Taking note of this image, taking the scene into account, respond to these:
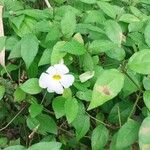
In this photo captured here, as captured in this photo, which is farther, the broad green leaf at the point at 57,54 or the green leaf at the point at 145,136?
the broad green leaf at the point at 57,54

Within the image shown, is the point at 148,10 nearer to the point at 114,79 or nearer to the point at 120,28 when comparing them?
the point at 120,28

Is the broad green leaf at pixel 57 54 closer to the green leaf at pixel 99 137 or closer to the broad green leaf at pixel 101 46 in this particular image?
the broad green leaf at pixel 101 46

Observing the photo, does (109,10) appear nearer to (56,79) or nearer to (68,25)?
(68,25)

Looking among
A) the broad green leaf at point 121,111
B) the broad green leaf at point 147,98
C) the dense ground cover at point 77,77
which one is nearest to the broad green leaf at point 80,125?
the dense ground cover at point 77,77

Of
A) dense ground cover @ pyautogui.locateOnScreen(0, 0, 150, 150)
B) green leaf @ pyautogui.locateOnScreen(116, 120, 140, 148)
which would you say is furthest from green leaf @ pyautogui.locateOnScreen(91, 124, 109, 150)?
green leaf @ pyautogui.locateOnScreen(116, 120, 140, 148)

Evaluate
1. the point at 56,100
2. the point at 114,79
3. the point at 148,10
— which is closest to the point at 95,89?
the point at 114,79

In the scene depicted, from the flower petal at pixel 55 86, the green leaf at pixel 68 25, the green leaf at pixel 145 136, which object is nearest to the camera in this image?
the green leaf at pixel 145 136

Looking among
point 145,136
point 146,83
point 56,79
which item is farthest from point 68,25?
point 145,136

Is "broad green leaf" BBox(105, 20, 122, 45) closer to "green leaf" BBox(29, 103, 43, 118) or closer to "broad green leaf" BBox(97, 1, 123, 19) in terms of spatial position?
"broad green leaf" BBox(97, 1, 123, 19)
